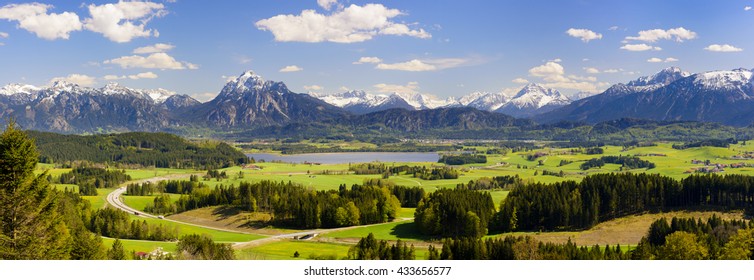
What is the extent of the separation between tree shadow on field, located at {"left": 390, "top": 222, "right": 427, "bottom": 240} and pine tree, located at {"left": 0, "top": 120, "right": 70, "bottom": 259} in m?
67.9

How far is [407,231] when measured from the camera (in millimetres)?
101250

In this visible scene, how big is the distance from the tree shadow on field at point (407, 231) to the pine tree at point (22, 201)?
6794 cm

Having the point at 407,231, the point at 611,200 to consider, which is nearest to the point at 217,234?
the point at 407,231

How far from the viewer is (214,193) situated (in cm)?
13600

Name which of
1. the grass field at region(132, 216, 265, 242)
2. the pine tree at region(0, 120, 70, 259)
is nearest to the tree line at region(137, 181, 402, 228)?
the grass field at region(132, 216, 265, 242)

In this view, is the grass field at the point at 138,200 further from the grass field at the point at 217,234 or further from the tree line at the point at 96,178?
the tree line at the point at 96,178

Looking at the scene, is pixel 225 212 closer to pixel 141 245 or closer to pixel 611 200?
pixel 141 245

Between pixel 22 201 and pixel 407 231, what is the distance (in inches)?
2938

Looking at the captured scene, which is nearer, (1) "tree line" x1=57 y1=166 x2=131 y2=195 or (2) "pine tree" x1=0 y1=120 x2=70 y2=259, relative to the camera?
(2) "pine tree" x1=0 y1=120 x2=70 y2=259

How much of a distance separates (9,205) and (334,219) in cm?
8107

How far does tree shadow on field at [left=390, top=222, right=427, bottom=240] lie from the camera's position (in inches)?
3810

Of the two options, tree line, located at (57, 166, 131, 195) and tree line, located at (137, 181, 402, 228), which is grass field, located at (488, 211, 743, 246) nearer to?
tree line, located at (137, 181, 402, 228)

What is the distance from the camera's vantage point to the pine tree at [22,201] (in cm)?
3106
